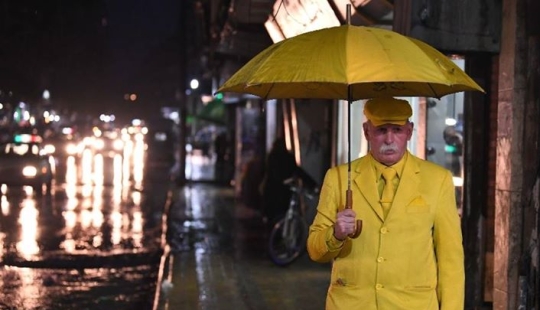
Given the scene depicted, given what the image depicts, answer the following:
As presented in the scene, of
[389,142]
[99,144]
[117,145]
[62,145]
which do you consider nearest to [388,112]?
[389,142]

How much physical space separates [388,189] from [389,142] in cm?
23

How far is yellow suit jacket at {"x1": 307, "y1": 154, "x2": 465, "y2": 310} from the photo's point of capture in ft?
11.6

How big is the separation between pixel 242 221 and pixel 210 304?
7092 millimetres

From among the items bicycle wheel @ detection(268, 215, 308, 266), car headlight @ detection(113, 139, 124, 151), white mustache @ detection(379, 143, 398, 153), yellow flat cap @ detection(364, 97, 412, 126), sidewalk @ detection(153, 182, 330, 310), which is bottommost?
sidewalk @ detection(153, 182, 330, 310)

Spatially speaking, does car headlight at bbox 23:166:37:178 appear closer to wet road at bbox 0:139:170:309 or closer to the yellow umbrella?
wet road at bbox 0:139:170:309

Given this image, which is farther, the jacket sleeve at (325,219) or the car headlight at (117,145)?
the car headlight at (117,145)

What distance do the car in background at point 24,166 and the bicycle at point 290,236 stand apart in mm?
13553

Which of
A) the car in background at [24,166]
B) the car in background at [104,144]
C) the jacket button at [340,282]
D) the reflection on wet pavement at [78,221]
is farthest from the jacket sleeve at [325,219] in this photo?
the car in background at [104,144]

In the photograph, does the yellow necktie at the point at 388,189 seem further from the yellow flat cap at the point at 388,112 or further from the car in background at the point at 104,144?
the car in background at the point at 104,144

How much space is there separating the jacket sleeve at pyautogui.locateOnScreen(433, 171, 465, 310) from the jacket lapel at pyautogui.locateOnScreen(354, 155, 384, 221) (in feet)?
0.97

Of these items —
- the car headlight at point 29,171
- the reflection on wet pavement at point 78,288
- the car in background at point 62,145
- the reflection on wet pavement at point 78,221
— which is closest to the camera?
the reflection on wet pavement at point 78,288

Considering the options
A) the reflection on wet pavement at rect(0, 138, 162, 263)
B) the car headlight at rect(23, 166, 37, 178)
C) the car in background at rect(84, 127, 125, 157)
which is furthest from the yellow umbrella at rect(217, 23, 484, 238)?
the car in background at rect(84, 127, 125, 157)

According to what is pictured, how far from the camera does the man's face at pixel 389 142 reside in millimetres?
3658

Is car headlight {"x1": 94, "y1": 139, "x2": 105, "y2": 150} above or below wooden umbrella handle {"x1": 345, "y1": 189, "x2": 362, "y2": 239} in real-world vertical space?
above
